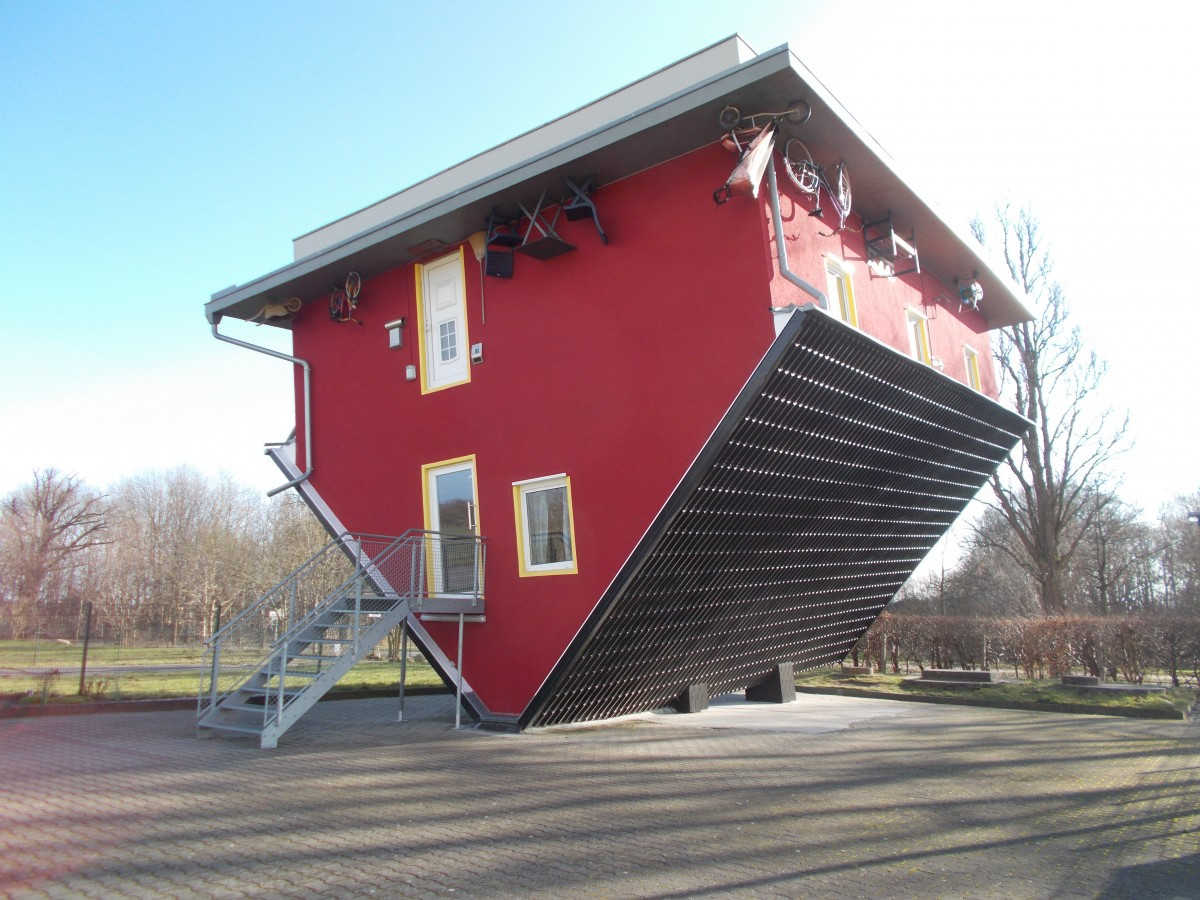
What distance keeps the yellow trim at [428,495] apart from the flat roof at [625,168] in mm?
3210

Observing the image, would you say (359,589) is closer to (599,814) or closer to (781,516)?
(599,814)

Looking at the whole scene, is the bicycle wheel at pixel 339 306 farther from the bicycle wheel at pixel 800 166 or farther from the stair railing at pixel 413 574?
the bicycle wheel at pixel 800 166

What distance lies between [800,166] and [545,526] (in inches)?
223

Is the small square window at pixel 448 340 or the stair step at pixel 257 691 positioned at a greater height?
the small square window at pixel 448 340

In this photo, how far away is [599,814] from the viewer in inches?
281

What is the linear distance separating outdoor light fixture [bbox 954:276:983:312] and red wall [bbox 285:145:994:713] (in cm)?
156

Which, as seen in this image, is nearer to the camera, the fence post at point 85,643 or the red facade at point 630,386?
the red facade at point 630,386

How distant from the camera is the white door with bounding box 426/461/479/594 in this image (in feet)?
41.9

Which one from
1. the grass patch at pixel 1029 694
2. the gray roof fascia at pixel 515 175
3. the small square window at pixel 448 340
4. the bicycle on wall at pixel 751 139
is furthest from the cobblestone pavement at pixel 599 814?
the gray roof fascia at pixel 515 175

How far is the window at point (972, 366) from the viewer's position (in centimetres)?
1593

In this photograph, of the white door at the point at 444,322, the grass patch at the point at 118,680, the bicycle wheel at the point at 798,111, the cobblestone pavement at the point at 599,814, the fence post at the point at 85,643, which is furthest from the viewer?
the fence post at the point at 85,643

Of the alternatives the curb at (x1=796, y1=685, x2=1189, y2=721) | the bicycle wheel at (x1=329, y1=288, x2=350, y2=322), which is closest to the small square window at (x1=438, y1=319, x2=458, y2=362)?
the bicycle wheel at (x1=329, y1=288, x2=350, y2=322)

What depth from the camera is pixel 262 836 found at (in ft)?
20.6

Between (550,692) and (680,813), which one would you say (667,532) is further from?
(680,813)
